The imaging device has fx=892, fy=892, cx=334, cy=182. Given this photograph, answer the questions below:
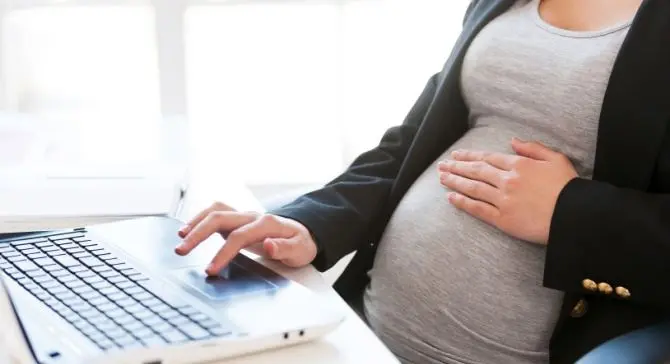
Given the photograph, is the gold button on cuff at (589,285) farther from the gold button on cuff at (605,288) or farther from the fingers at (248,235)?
the fingers at (248,235)

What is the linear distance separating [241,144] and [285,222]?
3.08 feet

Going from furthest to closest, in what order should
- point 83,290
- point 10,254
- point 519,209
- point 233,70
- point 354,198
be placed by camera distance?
point 233,70, point 354,198, point 519,209, point 10,254, point 83,290

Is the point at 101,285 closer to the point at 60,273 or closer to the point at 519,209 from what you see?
the point at 60,273

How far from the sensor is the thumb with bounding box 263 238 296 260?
0.91m

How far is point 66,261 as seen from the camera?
83cm

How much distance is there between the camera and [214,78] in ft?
6.05

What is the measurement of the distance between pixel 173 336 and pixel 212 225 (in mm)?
273

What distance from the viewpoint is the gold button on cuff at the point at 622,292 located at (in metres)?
0.91

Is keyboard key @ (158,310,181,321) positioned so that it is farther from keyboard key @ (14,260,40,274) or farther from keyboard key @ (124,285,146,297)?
keyboard key @ (14,260,40,274)

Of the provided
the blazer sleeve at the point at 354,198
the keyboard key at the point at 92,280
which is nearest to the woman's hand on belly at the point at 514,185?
the blazer sleeve at the point at 354,198

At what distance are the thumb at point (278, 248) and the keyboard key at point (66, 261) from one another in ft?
0.63

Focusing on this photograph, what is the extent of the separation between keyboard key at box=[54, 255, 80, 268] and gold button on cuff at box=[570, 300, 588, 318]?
524 millimetres

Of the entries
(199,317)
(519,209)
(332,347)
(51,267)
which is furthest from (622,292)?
(51,267)

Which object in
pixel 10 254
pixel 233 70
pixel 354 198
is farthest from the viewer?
pixel 233 70
